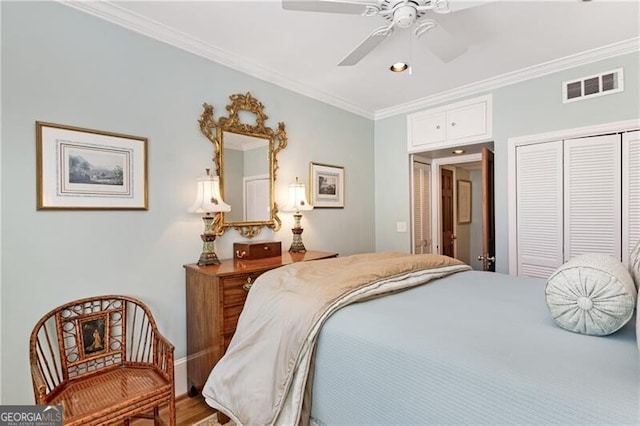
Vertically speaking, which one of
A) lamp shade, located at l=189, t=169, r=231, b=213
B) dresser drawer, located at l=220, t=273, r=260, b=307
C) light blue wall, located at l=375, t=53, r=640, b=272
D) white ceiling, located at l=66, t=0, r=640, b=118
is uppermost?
white ceiling, located at l=66, t=0, r=640, b=118

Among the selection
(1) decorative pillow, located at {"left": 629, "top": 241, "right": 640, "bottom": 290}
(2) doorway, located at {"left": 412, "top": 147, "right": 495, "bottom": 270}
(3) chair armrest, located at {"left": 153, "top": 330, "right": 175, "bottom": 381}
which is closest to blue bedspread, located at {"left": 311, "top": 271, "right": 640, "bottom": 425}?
(1) decorative pillow, located at {"left": 629, "top": 241, "right": 640, "bottom": 290}

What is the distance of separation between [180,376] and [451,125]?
3476 mm

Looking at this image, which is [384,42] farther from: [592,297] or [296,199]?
[592,297]

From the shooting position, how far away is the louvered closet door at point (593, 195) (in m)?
2.60

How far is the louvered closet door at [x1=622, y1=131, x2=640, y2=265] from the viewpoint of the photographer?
8.23 ft

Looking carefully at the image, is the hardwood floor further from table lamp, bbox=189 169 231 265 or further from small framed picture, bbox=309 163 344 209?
small framed picture, bbox=309 163 344 209

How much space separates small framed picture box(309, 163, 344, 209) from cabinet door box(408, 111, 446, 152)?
37.5 inches

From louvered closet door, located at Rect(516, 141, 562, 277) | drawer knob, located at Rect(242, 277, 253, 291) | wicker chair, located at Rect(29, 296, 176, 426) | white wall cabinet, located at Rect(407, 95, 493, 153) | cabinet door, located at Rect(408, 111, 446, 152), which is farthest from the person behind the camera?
cabinet door, located at Rect(408, 111, 446, 152)

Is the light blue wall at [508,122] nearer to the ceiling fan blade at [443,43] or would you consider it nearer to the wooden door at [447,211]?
the wooden door at [447,211]

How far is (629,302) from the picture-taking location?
3.37 ft

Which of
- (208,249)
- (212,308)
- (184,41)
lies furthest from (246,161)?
(212,308)

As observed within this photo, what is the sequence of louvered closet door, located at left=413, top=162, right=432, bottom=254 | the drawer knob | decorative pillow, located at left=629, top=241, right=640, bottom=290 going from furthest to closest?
louvered closet door, located at left=413, top=162, right=432, bottom=254 < the drawer knob < decorative pillow, located at left=629, top=241, right=640, bottom=290

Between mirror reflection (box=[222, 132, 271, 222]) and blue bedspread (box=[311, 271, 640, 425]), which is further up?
mirror reflection (box=[222, 132, 271, 222])

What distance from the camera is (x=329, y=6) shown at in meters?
1.58
